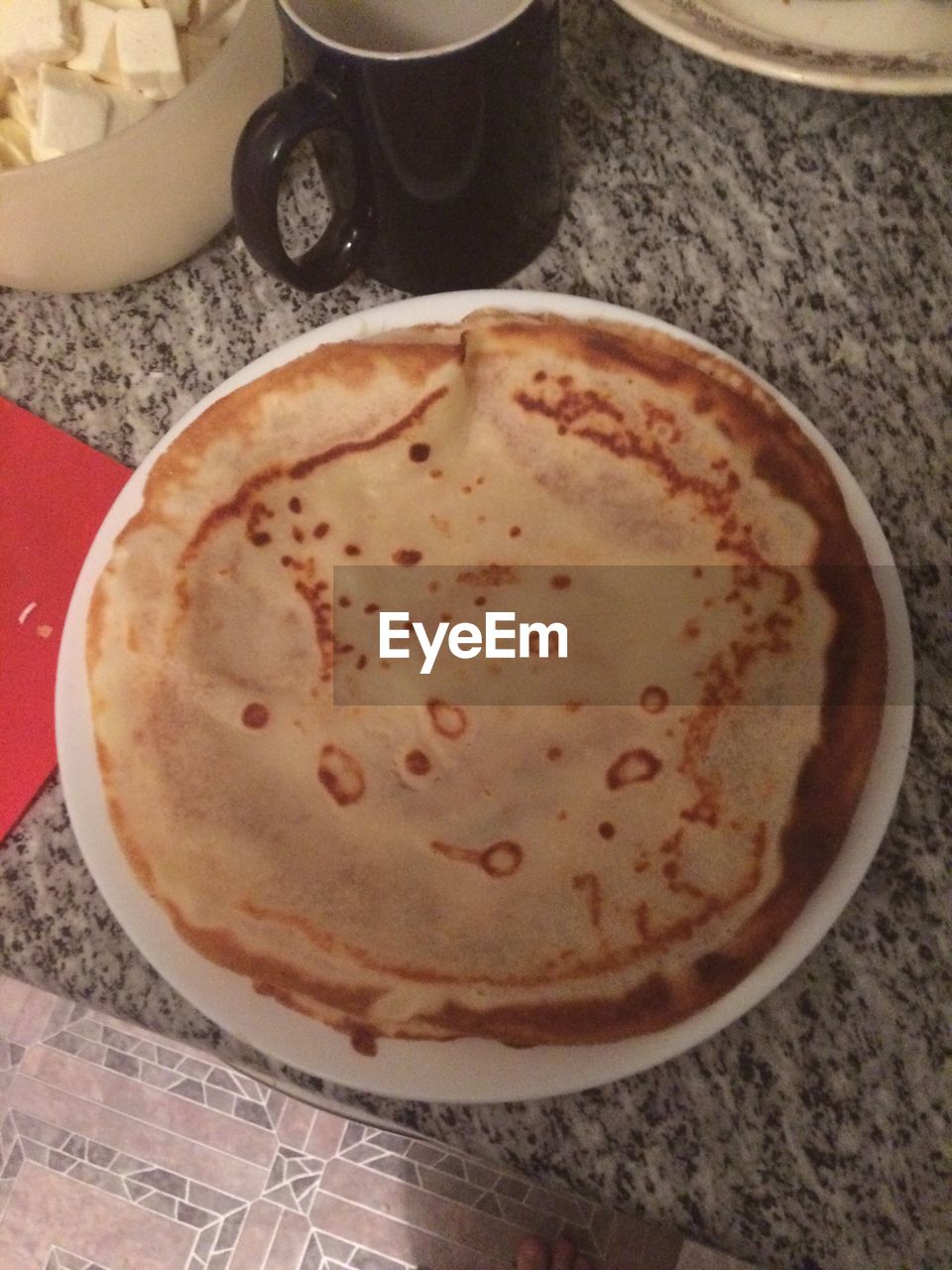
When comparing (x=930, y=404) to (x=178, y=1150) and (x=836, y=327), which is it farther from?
(x=178, y=1150)

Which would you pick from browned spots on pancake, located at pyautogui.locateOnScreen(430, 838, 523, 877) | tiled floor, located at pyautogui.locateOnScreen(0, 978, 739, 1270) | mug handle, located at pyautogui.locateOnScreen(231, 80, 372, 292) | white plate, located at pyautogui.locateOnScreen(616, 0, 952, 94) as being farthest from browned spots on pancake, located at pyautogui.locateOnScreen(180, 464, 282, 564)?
tiled floor, located at pyautogui.locateOnScreen(0, 978, 739, 1270)

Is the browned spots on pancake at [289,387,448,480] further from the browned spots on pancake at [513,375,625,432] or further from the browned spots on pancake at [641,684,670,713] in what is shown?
the browned spots on pancake at [641,684,670,713]

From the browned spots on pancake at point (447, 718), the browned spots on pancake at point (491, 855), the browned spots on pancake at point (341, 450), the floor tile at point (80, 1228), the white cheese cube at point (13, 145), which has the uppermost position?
the white cheese cube at point (13, 145)

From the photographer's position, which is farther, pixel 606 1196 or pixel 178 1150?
pixel 178 1150

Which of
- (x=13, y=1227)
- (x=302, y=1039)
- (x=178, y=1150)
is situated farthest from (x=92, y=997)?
(x=13, y=1227)

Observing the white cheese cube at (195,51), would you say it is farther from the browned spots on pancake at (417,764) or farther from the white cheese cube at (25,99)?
the browned spots on pancake at (417,764)

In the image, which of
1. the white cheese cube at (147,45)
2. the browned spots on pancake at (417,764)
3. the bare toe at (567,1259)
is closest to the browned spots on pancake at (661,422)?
the browned spots on pancake at (417,764)
